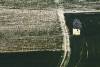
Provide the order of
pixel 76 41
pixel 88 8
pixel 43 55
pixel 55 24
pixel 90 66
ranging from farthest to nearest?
pixel 88 8, pixel 55 24, pixel 76 41, pixel 43 55, pixel 90 66

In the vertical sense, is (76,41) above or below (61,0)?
below

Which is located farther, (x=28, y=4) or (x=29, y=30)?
(x=28, y=4)

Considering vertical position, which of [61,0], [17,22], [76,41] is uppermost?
[61,0]

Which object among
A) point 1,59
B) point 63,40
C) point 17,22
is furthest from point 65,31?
point 1,59

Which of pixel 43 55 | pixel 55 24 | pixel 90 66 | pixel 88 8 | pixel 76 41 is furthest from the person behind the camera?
pixel 88 8

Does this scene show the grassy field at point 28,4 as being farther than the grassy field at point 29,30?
Yes

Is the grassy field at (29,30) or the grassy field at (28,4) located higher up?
the grassy field at (28,4)

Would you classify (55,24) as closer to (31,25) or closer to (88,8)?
(31,25)

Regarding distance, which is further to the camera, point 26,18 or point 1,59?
point 26,18

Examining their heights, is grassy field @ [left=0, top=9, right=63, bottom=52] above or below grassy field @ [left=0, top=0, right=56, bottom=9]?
below

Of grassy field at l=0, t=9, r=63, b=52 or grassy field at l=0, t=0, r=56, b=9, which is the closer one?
grassy field at l=0, t=9, r=63, b=52

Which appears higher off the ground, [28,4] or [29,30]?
[28,4]
